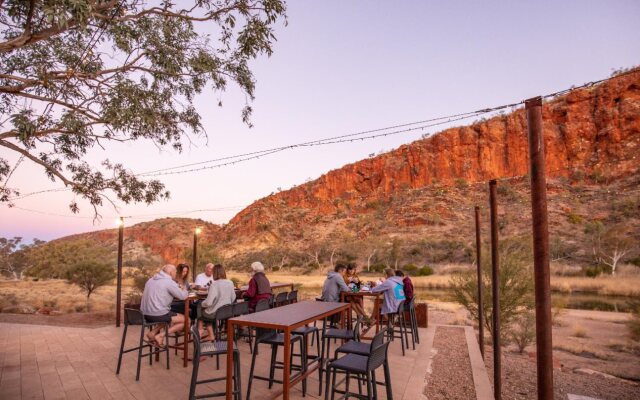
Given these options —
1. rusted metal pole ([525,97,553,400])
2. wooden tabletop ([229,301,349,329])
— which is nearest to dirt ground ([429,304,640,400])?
rusted metal pole ([525,97,553,400])

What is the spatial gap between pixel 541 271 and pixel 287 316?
8.67ft

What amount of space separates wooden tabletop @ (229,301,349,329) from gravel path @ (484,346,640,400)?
4.72 metres

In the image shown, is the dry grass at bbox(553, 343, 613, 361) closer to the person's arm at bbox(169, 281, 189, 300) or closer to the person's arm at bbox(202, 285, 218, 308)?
the person's arm at bbox(202, 285, 218, 308)

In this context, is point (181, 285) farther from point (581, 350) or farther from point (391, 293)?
point (581, 350)

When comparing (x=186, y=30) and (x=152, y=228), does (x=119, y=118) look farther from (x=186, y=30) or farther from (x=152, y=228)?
(x=152, y=228)

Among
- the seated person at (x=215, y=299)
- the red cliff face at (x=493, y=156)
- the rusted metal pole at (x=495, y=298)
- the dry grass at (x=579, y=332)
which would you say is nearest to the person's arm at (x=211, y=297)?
the seated person at (x=215, y=299)

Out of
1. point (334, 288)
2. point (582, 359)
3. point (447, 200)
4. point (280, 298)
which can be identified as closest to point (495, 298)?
point (334, 288)

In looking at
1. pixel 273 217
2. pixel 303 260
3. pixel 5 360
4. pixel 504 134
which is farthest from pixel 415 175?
pixel 5 360

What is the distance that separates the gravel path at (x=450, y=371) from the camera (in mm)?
5160

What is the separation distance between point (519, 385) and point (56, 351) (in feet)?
28.5

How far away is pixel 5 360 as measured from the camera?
6133 mm

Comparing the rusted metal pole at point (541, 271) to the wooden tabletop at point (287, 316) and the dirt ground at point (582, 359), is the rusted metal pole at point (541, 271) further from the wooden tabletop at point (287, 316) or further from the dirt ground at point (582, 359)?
the dirt ground at point (582, 359)

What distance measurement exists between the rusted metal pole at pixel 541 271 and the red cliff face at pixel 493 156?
61912mm

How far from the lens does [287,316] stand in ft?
14.0
